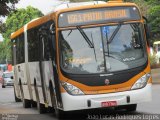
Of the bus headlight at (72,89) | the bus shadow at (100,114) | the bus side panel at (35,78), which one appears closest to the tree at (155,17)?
the bus side panel at (35,78)

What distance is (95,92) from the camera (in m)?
14.8

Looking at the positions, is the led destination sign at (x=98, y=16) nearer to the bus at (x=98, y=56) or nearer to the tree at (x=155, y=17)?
the bus at (x=98, y=56)

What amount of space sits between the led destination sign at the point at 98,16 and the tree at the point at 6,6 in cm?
283

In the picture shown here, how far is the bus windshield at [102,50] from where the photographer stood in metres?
15.0

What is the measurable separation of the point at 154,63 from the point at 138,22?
34.6 m

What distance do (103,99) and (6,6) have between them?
5.18 m

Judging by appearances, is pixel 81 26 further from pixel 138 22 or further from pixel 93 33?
pixel 138 22

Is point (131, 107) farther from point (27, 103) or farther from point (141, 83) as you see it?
point (27, 103)

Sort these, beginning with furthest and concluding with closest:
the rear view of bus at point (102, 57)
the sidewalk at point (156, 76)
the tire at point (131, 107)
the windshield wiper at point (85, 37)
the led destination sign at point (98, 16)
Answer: the sidewalk at point (156, 76) < the tire at point (131, 107) < the led destination sign at point (98, 16) < the windshield wiper at point (85, 37) < the rear view of bus at point (102, 57)

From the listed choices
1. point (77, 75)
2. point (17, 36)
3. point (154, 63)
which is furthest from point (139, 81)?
point (154, 63)

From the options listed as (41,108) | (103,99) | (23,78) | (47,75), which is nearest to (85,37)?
(103,99)

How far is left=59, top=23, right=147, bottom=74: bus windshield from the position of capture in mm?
14977

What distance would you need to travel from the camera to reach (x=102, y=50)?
49.4ft

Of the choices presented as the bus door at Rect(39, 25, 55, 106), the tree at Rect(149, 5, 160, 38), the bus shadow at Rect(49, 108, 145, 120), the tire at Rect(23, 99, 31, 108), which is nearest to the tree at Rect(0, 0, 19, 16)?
the bus door at Rect(39, 25, 55, 106)
